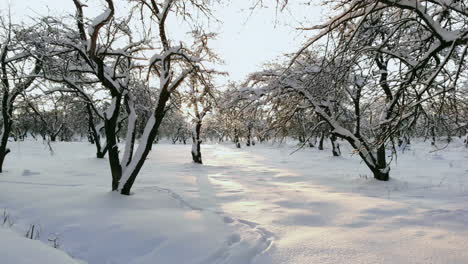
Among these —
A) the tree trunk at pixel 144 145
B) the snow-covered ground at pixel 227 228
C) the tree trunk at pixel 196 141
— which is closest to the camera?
the snow-covered ground at pixel 227 228

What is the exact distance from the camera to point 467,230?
154 inches

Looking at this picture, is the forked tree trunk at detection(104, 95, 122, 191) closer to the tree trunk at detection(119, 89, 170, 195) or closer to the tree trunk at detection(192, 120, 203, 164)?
the tree trunk at detection(119, 89, 170, 195)

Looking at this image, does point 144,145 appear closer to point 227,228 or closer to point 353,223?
point 227,228

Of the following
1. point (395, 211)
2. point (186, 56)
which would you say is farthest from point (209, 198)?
point (395, 211)

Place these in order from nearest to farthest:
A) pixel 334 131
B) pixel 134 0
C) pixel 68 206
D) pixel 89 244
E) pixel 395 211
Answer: pixel 89 244
pixel 68 206
pixel 395 211
pixel 134 0
pixel 334 131

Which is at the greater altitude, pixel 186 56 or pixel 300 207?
pixel 186 56

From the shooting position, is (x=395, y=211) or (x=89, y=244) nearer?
(x=89, y=244)

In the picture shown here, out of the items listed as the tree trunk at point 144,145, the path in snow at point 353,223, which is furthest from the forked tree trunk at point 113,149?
the path in snow at point 353,223

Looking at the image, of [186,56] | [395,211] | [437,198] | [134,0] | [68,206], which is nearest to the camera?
[68,206]

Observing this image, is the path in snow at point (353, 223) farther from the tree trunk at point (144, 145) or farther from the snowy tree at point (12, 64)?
the snowy tree at point (12, 64)

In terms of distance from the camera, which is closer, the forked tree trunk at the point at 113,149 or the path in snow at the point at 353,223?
the path in snow at the point at 353,223

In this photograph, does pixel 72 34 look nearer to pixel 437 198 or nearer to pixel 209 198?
pixel 209 198

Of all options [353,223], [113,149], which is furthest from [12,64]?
[353,223]

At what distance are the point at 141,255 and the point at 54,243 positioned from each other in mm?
1170
